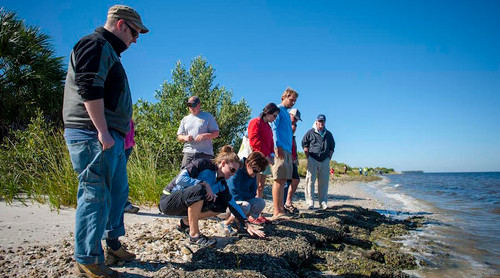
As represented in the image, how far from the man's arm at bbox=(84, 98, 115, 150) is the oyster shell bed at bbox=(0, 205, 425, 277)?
0.99 metres

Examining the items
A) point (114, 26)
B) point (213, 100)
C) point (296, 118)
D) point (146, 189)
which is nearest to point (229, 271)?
point (114, 26)

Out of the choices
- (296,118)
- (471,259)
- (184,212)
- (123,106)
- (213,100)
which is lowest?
(471,259)

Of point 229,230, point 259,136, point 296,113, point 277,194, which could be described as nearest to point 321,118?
point 296,113

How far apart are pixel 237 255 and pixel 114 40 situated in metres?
2.02

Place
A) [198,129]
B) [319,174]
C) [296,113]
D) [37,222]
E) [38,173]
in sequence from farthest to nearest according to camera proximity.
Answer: [319,174] → [296,113] → [38,173] → [198,129] → [37,222]

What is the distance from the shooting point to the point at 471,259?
4309 mm

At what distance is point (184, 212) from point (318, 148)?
152 inches

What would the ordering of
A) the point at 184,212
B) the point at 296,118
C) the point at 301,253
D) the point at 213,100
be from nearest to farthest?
the point at 301,253 → the point at 184,212 → the point at 296,118 → the point at 213,100

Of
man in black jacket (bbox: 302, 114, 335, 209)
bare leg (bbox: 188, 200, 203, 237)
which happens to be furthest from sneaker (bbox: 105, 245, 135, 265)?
man in black jacket (bbox: 302, 114, 335, 209)

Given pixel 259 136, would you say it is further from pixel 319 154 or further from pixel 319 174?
pixel 319 174

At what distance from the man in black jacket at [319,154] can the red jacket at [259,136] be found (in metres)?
1.69

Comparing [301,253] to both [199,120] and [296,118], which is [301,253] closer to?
[199,120]

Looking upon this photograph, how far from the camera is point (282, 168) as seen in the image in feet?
17.0

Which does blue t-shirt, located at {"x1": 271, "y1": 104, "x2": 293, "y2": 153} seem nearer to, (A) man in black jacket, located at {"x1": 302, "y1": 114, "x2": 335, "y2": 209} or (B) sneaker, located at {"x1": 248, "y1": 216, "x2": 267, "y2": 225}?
(A) man in black jacket, located at {"x1": 302, "y1": 114, "x2": 335, "y2": 209}
